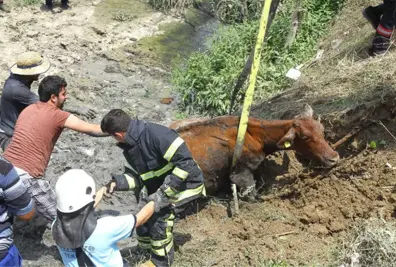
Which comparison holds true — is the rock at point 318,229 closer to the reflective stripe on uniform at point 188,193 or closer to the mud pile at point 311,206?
the mud pile at point 311,206

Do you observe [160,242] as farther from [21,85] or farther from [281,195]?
[21,85]

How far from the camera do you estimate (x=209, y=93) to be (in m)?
8.96

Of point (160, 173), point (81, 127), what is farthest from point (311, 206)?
point (81, 127)

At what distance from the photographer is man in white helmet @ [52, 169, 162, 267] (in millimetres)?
3725

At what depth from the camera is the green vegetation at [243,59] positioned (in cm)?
898

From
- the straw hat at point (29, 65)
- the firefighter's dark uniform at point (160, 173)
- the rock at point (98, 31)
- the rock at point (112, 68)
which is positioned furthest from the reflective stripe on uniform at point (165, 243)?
the rock at point (98, 31)

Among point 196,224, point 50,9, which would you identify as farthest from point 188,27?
point 196,224

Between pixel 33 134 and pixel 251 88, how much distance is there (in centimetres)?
234

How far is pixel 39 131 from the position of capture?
5.48 meters

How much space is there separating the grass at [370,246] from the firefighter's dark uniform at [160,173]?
4.99 ft

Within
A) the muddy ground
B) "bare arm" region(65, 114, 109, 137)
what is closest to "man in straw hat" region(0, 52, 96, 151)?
"bare arm" region(65, 114, 109, 137)

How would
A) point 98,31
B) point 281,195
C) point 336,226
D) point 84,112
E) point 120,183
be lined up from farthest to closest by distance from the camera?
point 98,31 → point 84,112 → point 281,195 → point 336,226 → point 120,183

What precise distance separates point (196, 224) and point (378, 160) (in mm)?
2234

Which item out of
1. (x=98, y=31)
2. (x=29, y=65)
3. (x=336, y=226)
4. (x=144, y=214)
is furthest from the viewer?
(x=98, y=31)
